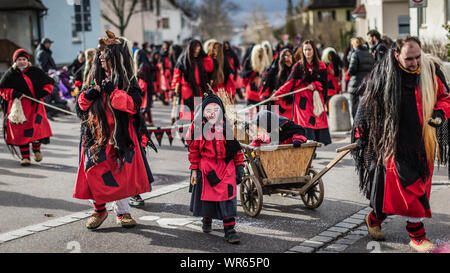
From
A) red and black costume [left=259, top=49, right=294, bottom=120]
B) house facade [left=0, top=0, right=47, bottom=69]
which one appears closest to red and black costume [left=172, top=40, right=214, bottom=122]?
red and black costume [left=259, top=49, right=294, bottom=120]

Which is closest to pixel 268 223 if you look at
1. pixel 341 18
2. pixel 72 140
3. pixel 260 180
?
pixel 260 180

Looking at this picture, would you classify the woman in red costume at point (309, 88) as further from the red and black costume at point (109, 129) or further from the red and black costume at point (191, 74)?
the red and black costume at point (109, 129)

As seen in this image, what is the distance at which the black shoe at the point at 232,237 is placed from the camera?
19.5 ft

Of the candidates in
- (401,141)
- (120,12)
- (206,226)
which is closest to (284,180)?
(206,226)

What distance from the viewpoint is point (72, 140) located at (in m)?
13.8

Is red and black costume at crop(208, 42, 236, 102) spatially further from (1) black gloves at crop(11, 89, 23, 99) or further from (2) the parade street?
(1) black gloves at crop(11, 89, 23, 99)

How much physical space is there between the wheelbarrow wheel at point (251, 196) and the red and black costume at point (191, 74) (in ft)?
14.8

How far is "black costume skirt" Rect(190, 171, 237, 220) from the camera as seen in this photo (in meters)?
6.05

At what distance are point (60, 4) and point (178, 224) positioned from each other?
3792cm

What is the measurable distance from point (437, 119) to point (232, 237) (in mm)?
2081

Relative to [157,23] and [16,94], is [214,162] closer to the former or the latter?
[16,94]

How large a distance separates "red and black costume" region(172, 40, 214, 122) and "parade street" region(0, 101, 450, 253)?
239 centimetres

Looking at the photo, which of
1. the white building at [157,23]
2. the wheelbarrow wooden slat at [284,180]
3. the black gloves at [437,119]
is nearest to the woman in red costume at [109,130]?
the wheelbarrow wooden slat at [284,180]

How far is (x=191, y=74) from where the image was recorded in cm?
1143
